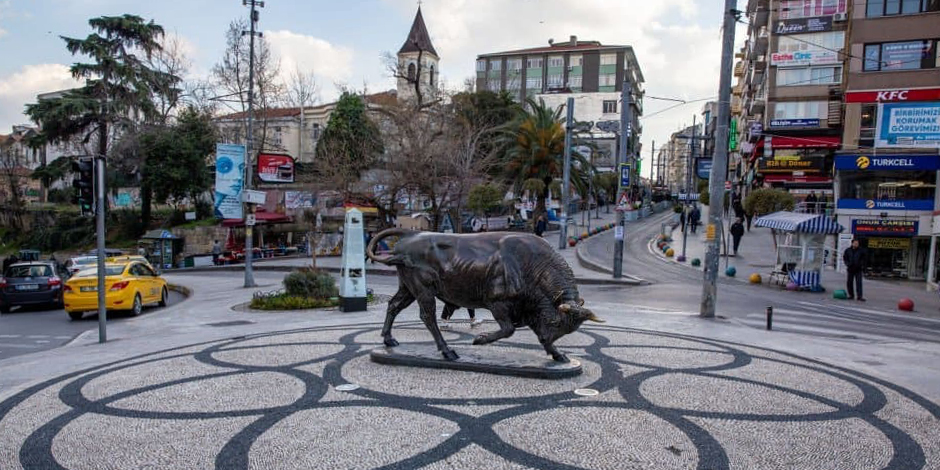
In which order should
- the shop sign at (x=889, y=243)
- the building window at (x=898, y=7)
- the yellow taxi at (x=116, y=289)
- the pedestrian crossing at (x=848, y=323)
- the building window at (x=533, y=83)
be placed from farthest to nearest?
the building window at (x=533, y=83) → the building window at (x=898, y=7) → the shop sign at (x=889, y=243) → the yellow taxi at (x=116, y=289) → the pedestrian crossing at (x=848, y=323)

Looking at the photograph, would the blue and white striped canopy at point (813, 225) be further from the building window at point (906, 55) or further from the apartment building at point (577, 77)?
the apartment building at point (577, 77)

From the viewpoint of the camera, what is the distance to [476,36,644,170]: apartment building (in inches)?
3469

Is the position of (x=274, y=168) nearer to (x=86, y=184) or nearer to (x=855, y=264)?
(x=86, y=184)

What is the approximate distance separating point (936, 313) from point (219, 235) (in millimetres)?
42593

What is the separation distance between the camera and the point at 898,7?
1240 inches

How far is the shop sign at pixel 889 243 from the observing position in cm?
2729

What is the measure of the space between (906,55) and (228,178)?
33.1 meters

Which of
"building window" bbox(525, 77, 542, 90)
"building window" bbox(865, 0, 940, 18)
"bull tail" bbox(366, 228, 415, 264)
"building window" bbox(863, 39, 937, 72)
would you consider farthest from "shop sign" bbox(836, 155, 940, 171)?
"building window" bbox(525, 77, 542, 90)

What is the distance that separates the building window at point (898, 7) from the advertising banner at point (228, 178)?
3148cm

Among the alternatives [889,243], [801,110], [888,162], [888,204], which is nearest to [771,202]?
[888,162]

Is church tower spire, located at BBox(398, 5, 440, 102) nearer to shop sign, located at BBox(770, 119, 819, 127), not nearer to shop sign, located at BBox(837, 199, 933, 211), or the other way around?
shop sign, located at BBox(770, 119, 819, 127)

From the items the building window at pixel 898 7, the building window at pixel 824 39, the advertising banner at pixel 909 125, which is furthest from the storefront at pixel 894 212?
the building window at pixel 824 39

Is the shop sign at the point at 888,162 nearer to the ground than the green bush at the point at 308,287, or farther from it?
farther from it

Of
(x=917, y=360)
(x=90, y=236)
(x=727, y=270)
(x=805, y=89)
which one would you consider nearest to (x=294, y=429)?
(x=917, y=360)
